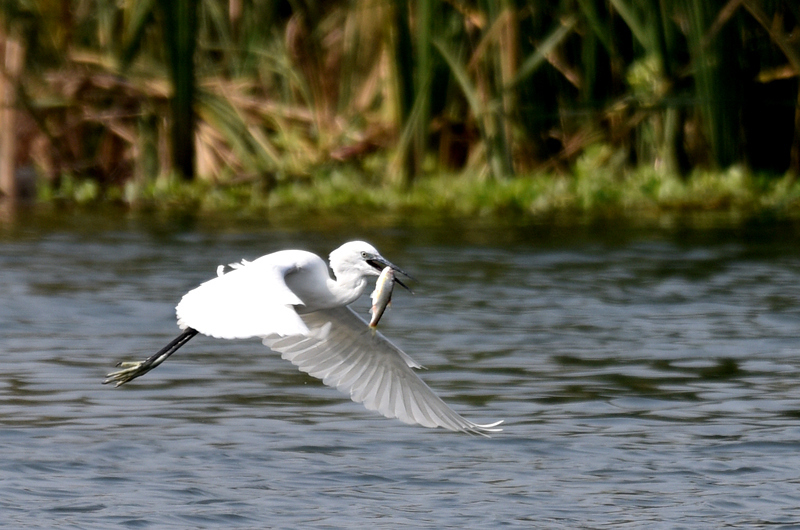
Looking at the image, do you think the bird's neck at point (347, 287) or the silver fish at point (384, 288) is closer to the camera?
the silver fish at point (384, 288)

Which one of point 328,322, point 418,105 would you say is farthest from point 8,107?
point 328,322

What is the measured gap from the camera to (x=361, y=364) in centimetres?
527

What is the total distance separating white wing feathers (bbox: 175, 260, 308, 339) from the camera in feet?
13.0

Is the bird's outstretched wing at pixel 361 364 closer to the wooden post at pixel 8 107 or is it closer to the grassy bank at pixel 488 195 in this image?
the grassy bank at pixel 488 195

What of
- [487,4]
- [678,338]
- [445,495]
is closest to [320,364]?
[445,495]

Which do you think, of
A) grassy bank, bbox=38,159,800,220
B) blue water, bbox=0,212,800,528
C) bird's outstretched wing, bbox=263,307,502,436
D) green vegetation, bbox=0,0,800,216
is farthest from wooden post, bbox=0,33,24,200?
bird's outstretched wing, bbox=263,307,502,436

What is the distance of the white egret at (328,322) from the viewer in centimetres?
423

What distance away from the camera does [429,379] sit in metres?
6.36

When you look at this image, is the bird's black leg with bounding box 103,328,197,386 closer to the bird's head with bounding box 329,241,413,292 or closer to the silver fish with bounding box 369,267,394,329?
the bird's head with bounding box 329,241,413,292

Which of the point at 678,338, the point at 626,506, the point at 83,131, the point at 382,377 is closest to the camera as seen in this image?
the point at 626,506

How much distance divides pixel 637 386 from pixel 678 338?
114 cm

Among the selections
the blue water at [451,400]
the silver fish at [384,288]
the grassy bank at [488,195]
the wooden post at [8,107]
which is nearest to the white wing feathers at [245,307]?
the silver fish at [384,288]

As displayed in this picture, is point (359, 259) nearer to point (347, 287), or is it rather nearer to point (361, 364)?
point (347, 287)

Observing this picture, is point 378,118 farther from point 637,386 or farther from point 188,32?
point 637,386
